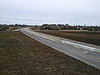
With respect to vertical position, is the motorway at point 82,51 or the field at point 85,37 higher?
the motorway at point 82,51

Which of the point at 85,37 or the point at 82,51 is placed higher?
the point at 82,51

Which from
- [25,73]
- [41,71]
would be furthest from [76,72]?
[25,73]

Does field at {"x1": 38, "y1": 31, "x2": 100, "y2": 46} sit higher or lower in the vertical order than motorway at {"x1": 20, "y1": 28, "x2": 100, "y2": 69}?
lower

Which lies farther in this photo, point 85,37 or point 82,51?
point 85,37

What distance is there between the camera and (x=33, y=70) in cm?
749

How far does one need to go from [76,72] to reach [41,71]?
5.76 ft

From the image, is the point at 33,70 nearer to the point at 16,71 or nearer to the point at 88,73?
the point at 16,71

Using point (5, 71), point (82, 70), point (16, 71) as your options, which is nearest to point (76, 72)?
point (82, 70)

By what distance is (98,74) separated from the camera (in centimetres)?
714

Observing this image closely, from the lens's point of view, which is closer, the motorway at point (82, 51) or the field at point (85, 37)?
the motorway at point (82, 51)

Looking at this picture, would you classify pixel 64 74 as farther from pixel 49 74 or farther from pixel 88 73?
pixel 88 73

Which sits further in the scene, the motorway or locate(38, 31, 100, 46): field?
locate(38, 31, 100, 46): field

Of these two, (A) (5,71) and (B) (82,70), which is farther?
(B) (82,70)

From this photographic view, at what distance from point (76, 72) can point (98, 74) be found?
1.05 meters
